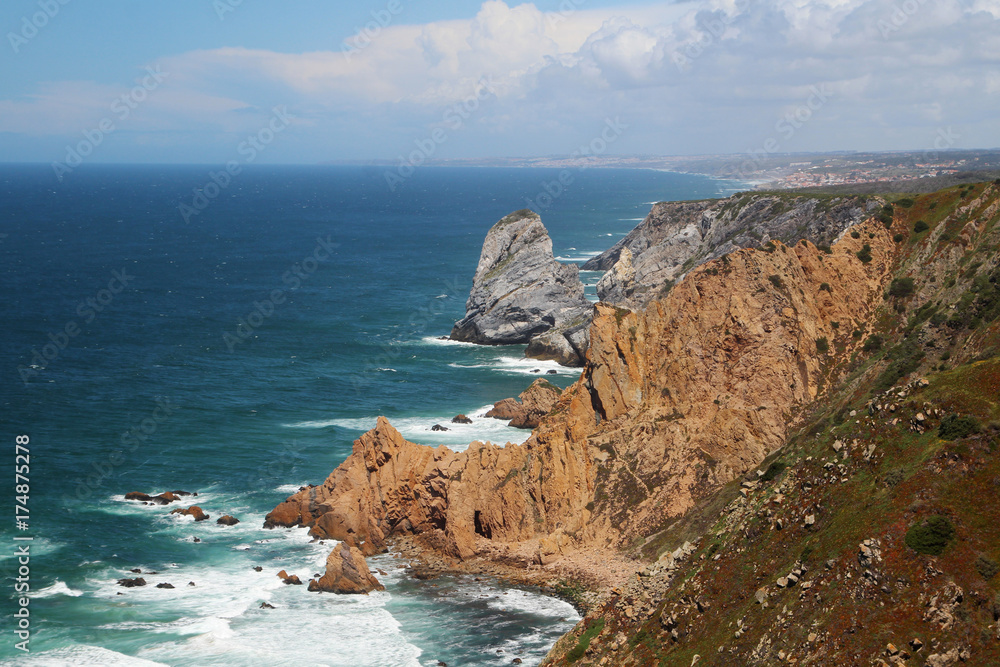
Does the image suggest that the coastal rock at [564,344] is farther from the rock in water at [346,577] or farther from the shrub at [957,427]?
the shrub at [957,427]

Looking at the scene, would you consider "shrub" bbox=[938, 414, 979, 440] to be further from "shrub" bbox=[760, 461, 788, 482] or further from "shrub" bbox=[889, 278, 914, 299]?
"shrub" bbox=[889, 278, 914, 299]

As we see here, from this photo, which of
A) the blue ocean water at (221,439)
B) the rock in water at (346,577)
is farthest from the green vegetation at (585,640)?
the rock in water at (346,577)

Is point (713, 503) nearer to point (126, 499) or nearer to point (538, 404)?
point (538, 404)

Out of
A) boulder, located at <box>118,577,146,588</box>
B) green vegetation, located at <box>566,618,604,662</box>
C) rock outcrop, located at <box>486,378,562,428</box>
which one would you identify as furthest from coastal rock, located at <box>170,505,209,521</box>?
green vegetation, located at <box>566,618,604,662</box>

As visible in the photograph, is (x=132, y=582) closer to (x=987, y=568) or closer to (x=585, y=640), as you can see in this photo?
(x=585, y=640)

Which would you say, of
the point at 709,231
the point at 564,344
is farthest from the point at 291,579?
the point at 709,231
